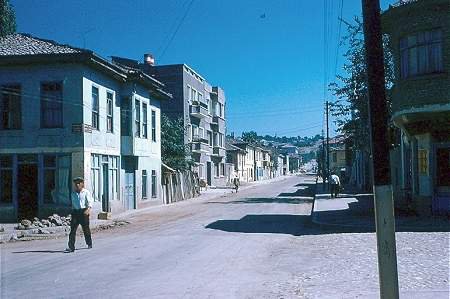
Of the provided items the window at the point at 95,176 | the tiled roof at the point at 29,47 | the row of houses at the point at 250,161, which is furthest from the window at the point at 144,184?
the row of houses at the point at 250,161

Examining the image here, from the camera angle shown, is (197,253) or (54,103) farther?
(54,103)

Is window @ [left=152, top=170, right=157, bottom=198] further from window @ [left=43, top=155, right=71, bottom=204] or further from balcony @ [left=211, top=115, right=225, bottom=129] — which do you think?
balcony @ [left=211, top=115, right=225, bottom=129]

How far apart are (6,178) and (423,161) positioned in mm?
17645

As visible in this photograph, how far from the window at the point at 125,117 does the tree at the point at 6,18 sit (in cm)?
950

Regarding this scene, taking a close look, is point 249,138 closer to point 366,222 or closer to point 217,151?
point 217,151

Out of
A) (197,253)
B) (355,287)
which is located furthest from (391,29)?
(355,287)

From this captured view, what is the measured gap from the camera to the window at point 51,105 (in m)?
21.7

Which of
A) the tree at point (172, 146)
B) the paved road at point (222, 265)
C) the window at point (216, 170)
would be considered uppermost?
the tree at point (172, 146)

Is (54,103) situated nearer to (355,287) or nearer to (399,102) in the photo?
(399,102)

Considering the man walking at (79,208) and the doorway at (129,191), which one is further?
the doorway at (129,191)

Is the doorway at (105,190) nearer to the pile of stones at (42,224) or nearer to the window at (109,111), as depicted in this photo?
the window at (109,111)

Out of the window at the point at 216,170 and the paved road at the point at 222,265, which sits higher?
the window at the point at 216,170

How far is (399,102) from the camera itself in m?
18.5

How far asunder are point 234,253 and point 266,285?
11.2 ft
